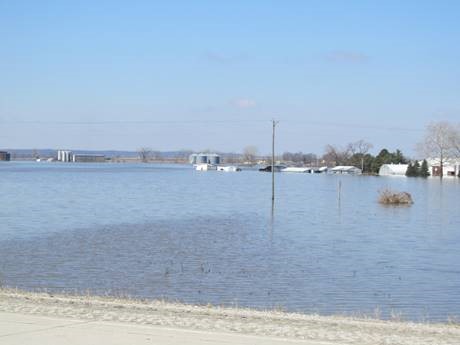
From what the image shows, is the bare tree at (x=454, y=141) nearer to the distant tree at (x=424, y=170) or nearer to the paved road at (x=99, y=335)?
the distant tree at (x=424, y=170)

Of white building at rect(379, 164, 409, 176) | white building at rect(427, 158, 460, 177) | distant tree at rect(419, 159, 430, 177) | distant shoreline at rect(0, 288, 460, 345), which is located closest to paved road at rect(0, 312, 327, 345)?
distant shoreline at rect(0, 288, 460, 345)

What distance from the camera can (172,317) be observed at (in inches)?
515

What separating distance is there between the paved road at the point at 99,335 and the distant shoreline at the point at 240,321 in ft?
1.70

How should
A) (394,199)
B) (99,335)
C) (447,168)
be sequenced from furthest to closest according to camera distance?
(447,168)
(394,199)
(99,335)

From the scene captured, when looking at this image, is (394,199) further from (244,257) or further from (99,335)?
(99,335)

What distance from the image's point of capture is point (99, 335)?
10719mm

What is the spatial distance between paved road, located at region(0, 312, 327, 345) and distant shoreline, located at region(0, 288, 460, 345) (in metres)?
0.52

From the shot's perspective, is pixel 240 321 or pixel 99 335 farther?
pixel 240 321

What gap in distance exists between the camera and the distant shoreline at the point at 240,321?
455 inches

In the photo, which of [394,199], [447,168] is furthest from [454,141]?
[394,199]

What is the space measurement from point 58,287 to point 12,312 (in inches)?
356

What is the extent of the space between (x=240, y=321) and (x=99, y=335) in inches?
122

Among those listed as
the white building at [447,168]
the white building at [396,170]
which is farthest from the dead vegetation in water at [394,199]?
the white building at [447,168]

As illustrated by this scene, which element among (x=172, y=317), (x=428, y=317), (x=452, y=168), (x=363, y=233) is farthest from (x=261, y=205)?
(x=452, y=168)
